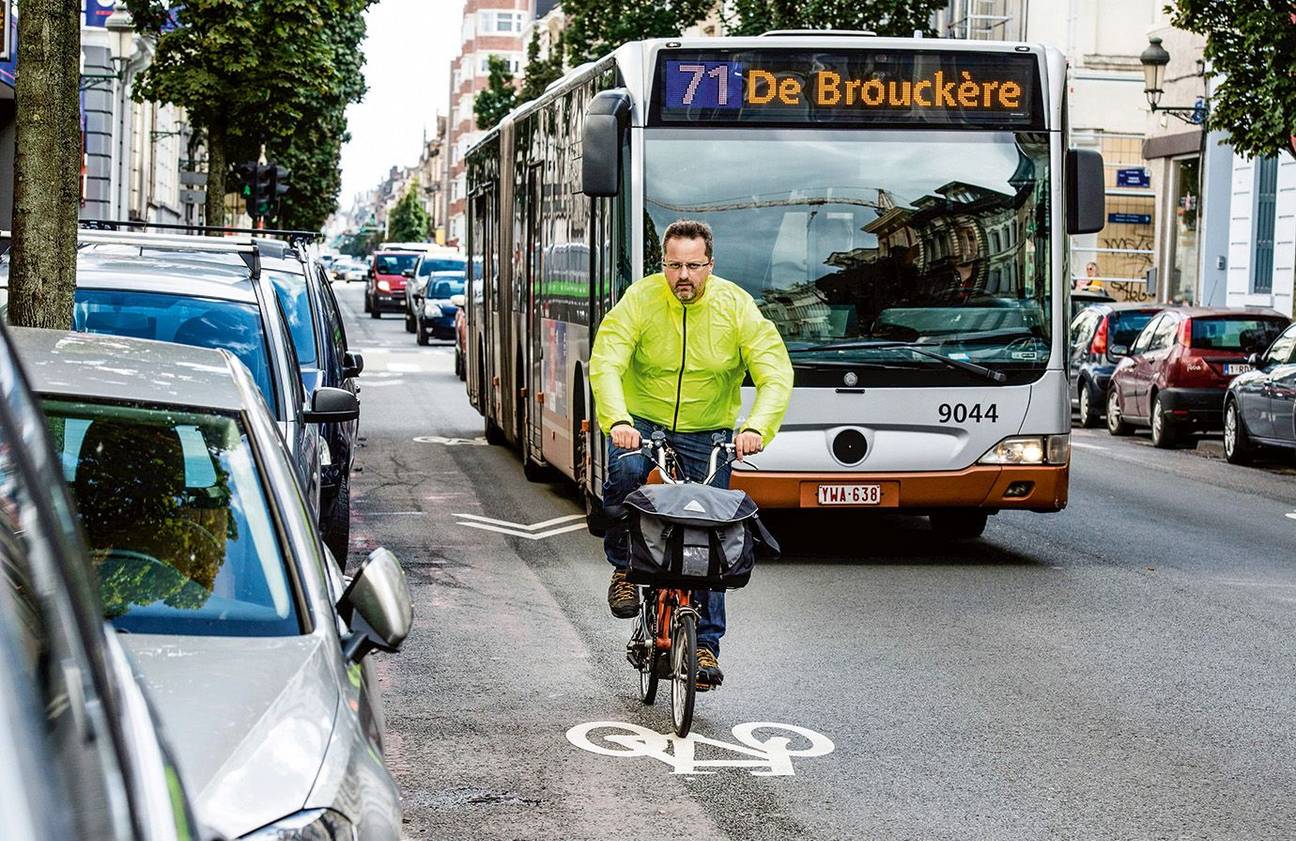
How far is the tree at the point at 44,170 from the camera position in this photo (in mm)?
10266

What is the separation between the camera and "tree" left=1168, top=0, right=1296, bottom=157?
23.2 metres

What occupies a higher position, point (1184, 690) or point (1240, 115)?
point (1240, 115)

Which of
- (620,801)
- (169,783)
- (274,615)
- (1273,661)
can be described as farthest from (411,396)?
(169,783)

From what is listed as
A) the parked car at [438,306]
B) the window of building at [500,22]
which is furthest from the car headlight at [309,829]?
the window of building at [500,22]

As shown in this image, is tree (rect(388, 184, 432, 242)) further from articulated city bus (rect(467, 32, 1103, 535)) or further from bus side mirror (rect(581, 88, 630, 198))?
bus side mirror (rect(581, 88, 630, 198))

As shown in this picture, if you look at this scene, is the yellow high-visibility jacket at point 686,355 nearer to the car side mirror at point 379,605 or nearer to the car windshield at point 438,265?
the car side mirror at point 379,605

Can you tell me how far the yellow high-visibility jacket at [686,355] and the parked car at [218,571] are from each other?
2.83 meters

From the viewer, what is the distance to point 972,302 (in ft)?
39.4

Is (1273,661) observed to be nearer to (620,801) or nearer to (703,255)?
(703,255)

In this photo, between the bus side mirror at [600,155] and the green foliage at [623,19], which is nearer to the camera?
the bus side mirror at [600,155]

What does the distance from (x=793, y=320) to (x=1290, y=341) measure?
10693 mm

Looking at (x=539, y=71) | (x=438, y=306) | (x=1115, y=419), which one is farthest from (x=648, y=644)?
(x=539, y=71)

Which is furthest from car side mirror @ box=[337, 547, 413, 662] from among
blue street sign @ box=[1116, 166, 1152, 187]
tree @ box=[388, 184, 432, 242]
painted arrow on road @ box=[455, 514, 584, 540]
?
tree @ box=[388, 184, 432, 242]

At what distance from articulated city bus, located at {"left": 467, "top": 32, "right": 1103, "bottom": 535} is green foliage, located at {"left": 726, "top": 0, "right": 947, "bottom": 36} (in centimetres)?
2198
